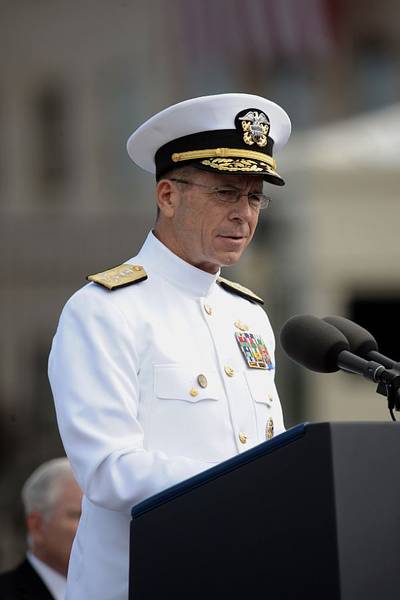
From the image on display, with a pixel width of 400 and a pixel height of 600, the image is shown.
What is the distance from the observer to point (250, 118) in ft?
12.1

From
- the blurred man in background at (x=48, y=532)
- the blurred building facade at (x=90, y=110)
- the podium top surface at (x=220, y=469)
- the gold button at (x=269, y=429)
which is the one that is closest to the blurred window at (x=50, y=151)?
the blurred building facade at (x=90, y=110)

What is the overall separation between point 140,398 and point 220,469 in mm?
524

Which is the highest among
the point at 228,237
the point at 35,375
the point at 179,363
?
the point at 228,237

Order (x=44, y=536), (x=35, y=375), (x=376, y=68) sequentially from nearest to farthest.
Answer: (x=44, y=536) < (x=35, y=375) < (x=376, y=68)

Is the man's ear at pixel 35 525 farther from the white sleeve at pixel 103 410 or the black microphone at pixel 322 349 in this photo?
the black microphone at pixel 322 349

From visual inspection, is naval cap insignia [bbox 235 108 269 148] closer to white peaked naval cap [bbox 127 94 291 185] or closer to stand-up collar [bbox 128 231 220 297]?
white peaked naval cap [bbox 127 94 291 185]

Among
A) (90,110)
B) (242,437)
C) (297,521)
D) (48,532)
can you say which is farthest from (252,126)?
(90,110)

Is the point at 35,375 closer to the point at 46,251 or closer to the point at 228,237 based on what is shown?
the point at 46,251

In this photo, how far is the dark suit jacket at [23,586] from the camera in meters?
5.61

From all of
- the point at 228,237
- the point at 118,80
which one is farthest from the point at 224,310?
the point at 118,80

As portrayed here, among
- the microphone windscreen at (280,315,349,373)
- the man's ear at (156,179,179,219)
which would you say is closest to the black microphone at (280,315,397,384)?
the microphone windscreen at (280,315,349,373)

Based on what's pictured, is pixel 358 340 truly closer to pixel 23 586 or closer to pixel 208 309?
pixel 208 309

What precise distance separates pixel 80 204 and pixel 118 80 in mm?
2571

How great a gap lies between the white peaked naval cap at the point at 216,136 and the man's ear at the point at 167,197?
0.04 metres
